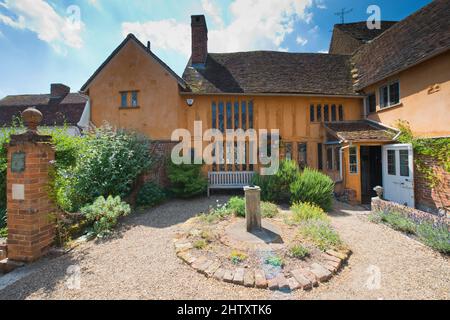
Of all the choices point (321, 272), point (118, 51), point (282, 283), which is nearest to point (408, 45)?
point (321, 272)

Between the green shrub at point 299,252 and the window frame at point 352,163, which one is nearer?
the green shrub at point 299,252

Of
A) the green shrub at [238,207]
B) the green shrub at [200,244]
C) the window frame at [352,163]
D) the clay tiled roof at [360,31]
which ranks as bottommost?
the green shrub at [200,244]

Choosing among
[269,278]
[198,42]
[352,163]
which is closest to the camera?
[269,278]

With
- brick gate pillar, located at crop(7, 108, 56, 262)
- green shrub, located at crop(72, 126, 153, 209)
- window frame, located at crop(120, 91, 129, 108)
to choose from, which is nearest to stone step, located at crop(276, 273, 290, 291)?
brick gate pillar, located at crop(7, 108, 56, 262)

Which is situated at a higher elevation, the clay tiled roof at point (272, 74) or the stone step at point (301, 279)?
the clay tiled roof at point (272, 74)

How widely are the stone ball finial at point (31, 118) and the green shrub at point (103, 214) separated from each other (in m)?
2.29

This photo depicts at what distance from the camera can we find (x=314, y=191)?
7.24m

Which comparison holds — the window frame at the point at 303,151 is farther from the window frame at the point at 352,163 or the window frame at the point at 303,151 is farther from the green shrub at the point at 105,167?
the green shrub at the point at 105,167

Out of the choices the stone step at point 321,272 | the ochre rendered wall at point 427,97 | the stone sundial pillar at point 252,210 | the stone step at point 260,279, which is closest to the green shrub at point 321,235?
the stone step at point 321,272

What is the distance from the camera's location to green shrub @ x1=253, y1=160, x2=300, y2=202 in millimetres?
7918

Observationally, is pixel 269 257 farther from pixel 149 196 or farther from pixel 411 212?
pixel 149 196

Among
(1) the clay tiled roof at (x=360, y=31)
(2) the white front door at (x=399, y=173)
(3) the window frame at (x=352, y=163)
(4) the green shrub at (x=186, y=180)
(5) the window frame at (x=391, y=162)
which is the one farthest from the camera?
(1) the clay tiled roof at (x=360, y=31)

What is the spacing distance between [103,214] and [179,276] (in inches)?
124

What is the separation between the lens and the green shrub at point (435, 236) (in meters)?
4.11
